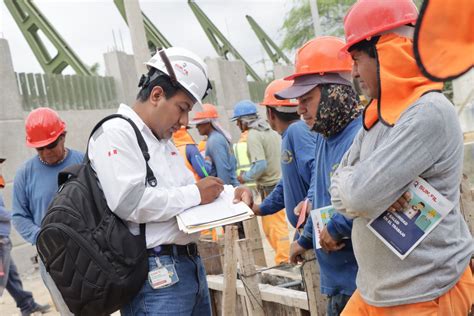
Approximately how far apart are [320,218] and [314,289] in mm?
586

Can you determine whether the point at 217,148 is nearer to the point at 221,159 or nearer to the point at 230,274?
the point at 221,159

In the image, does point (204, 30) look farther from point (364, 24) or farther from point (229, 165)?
point (364, 24)

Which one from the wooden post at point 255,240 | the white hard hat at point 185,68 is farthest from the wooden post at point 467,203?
the wooden post at point 255,240

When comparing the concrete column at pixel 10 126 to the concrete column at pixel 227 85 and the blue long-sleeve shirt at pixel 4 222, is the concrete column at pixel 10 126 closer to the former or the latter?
the blue long-sleeve shirt at pixel 4 222

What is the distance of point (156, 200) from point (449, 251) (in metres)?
1.17

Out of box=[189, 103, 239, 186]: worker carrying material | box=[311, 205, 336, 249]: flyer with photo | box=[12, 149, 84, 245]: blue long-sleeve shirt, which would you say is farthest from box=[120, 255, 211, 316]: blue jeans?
box=[189, 103, 239, 186]: worker carrying material

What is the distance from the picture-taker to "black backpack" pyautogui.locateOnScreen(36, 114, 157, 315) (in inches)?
92.3

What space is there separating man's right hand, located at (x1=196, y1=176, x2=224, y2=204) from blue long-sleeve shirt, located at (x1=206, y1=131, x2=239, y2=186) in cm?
406

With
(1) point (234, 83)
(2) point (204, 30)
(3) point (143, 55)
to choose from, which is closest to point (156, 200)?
(3) point (143, 55)

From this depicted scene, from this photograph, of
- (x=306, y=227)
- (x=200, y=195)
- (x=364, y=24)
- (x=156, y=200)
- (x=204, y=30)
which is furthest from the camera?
(x=204, y=30)

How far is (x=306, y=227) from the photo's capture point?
9.59 feet

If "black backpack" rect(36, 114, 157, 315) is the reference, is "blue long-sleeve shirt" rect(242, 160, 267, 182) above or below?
below

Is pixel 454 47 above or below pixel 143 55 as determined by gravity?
Answer: above

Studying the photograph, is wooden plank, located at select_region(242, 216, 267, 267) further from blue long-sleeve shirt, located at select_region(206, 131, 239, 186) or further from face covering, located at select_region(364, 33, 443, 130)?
face covering, located at select_region(364, 33, 443, 130)
